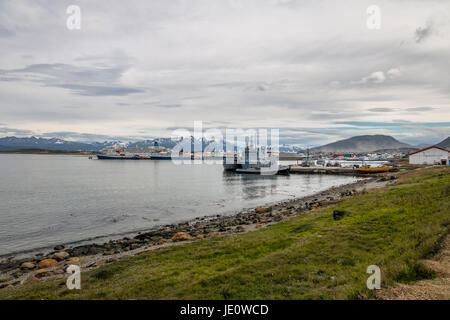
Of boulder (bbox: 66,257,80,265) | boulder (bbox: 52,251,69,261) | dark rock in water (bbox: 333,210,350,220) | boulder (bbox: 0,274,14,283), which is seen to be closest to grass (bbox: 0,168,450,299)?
dark rock in water (bbox: 333,210,350,220)

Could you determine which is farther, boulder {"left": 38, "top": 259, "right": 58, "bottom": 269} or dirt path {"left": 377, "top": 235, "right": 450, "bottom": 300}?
boulder {"left": 38, "top": 259, "right": 58, "bottom": 269}

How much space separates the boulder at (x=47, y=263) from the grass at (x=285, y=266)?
490 cm

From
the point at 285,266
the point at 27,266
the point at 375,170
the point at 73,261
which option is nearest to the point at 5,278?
the point at 27,266

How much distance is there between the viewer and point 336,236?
12141mm

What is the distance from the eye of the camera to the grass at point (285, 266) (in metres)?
7.57

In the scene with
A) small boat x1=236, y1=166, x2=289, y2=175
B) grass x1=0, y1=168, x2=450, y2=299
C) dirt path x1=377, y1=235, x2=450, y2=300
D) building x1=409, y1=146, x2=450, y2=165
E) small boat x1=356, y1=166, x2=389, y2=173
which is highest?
building x1=409, y1=146, x2=450, y2=165

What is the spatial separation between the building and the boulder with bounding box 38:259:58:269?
80724 millimetres

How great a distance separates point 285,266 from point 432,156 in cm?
8791

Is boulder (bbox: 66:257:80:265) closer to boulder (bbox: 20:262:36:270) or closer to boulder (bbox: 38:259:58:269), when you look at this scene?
boulder (bbox: 38:259:58:269)

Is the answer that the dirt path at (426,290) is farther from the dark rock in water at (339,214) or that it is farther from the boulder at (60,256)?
the boulder at (60,256)

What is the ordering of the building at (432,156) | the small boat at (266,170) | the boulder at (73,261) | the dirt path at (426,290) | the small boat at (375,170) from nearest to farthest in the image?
the dirt path at (426,290) → the boulder at (73,261) → the building at (432,156) → the small boat at (375,170) → the small boat at (266,170)

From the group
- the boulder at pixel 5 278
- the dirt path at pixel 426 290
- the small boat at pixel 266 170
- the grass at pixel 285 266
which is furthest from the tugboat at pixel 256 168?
the dirt path at pixel 426 290

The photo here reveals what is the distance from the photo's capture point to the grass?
7.57 metres
